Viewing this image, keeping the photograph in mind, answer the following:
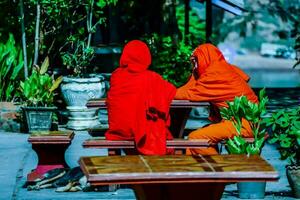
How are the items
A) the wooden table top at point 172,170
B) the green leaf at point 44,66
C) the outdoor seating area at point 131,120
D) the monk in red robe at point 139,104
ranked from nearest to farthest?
the wooden table top at point 172,170, the outdoor seating area at point 131,120, the monk in red robe at point 139,104, the green leaf at point 44,66

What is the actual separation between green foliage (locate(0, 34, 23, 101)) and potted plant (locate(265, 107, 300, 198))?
244 inches

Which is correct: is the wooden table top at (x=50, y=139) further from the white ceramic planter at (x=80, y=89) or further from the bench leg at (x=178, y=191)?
the white ceramic planter at (x=80, y=89)

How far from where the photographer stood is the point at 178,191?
6.64m

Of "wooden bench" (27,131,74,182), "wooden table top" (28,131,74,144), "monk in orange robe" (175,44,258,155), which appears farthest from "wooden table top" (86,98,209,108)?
"wooden table top" (28,131,74,144)

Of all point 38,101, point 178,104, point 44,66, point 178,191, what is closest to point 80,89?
point 44,66

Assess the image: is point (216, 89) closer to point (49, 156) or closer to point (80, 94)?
point (49, 156)

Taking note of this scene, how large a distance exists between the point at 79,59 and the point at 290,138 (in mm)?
5904

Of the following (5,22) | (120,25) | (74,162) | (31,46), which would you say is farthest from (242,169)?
(120,25)

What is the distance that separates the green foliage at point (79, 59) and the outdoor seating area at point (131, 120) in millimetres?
17

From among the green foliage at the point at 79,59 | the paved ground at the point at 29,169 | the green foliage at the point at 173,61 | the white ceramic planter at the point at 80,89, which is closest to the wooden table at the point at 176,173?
the paved ground at the point at 29,169

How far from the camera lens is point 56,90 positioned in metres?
14.4

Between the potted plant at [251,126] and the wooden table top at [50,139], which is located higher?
the potted plant at [251,126]

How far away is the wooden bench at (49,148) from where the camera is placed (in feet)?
31.3

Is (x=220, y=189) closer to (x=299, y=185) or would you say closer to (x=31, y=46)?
(x=299, y=185)
